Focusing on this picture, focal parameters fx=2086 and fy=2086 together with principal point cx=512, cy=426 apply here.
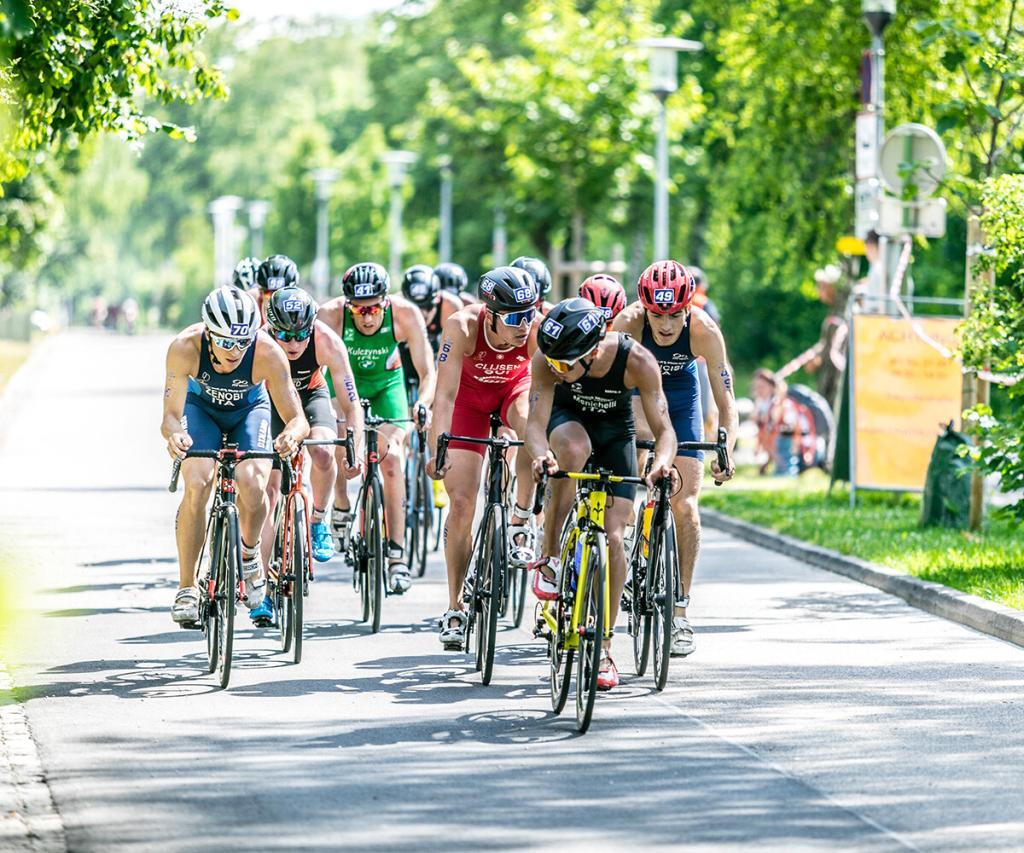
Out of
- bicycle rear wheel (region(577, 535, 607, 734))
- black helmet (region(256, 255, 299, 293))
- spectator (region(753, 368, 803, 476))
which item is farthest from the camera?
spectator (region(753, 368, 803, 476))

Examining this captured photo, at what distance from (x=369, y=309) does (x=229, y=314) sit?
3.01 metres

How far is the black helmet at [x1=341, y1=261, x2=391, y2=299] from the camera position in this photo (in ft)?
40.1

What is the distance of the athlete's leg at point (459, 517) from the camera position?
397 inches

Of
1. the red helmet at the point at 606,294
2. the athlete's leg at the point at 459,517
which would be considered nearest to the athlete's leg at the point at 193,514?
the athlete's leg at the point at 459,517

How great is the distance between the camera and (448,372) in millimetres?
10234

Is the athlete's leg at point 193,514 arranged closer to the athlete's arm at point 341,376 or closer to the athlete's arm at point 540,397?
the athlete's arm at point 341,376

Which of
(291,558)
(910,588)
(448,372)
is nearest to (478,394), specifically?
(448,372)

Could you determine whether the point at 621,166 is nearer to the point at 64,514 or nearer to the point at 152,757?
the point at 64,514

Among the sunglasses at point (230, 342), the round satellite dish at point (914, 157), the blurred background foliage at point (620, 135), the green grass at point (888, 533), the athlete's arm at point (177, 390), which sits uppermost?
the blurred background foliage at point (620, 135)

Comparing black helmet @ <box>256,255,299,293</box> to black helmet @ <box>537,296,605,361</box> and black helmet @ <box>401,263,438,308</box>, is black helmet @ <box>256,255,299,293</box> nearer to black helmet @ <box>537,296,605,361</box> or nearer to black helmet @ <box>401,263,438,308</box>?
black helmet @ <box>401,263,438,308</box>

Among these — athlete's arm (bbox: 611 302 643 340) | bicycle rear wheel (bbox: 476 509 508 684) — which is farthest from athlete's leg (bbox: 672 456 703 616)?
bicycle rear wheel (bbox: 476 509 508 684)

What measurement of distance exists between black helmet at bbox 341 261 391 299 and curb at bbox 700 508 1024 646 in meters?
3.67

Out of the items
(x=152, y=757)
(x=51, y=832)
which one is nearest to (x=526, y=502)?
(x=152, y=757)

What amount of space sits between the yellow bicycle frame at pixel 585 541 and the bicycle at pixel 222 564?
1.49 meters
